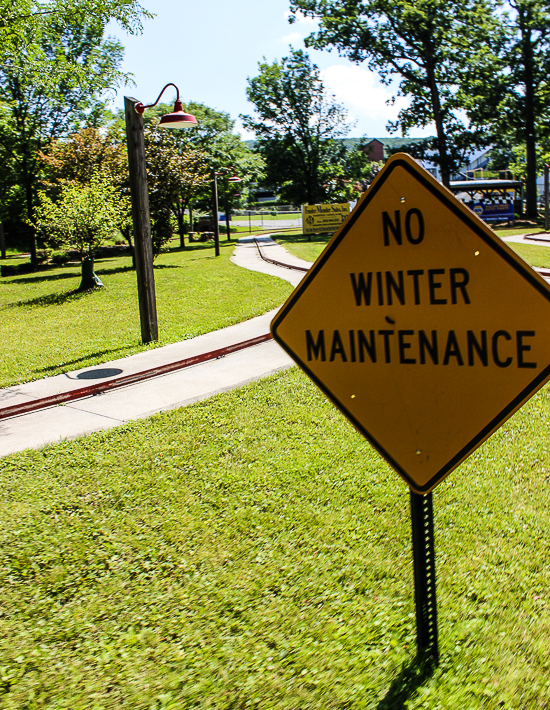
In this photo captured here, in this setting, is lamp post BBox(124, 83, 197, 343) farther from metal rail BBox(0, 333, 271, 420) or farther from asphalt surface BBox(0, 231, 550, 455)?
metal rail BBox(0, 333, 271, 420)

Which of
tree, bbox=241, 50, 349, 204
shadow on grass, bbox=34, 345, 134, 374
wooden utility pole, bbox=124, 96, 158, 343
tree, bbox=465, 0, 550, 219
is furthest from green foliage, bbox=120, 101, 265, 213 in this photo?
shadow on grass, bbox=34, 345, 134, 374

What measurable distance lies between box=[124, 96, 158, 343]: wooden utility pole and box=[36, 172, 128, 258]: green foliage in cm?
753

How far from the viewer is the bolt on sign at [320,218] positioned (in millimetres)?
32375

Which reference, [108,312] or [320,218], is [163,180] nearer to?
[108,312]

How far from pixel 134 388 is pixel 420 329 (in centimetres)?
630

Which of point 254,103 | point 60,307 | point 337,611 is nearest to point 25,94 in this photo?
point 254,103

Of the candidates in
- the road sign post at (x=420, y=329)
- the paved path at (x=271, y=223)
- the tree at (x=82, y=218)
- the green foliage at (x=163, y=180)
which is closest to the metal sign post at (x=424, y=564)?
the road sign post at (x=420, y=329)

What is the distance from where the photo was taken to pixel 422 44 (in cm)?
4350

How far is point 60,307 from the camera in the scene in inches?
632

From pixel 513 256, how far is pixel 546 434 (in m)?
3.89

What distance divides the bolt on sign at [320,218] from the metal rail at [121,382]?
909 inches

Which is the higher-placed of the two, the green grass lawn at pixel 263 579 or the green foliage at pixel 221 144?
the green foliage at pixel 221 144

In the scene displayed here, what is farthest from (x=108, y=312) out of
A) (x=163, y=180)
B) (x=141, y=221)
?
(x=163, y=180)

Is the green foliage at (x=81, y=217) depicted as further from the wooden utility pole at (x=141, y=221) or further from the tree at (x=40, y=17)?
the wooden utility pole at (x=141, y=221)
